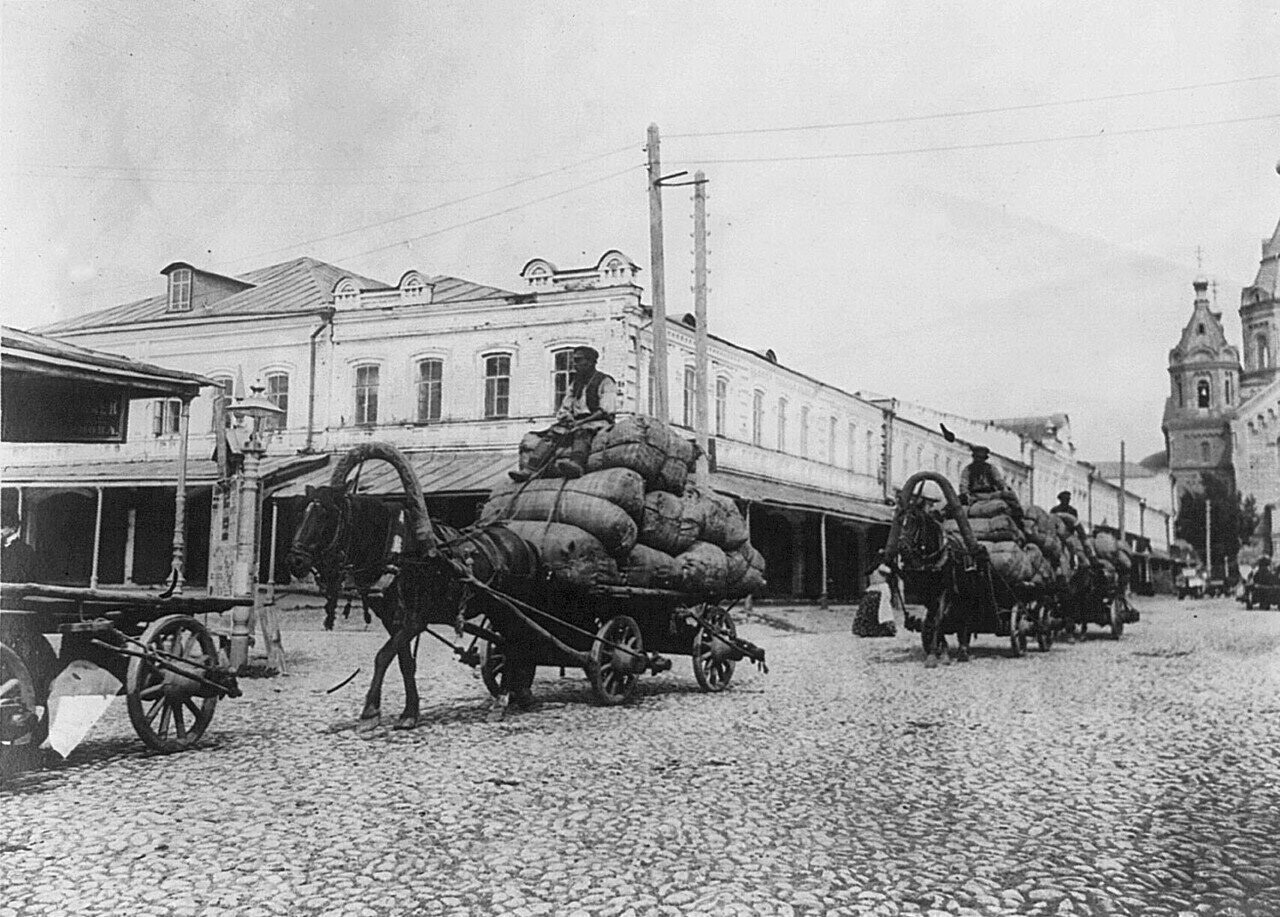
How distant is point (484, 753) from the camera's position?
6.41 m

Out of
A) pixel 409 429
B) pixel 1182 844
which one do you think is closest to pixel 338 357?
pixel 409 429

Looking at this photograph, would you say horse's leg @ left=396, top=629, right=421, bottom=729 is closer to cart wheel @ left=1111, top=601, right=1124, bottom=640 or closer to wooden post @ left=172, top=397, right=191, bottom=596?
wooden post @ left=172, top=397, right=191, bottom=596

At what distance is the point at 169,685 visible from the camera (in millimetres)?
5875

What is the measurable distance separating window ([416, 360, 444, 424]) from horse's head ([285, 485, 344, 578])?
7.36 ft

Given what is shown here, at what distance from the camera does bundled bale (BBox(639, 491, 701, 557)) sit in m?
8.59

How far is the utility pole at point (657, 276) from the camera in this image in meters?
7.33

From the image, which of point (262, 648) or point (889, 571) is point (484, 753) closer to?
point (262, 648)

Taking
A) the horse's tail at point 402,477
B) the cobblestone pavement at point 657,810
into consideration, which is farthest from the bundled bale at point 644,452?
the horse's tail at point 402,477

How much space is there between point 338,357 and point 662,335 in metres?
4.32

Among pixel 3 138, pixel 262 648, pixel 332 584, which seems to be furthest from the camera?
pixel 262 648

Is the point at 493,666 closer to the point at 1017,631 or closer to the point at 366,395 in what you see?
the point at 366,395

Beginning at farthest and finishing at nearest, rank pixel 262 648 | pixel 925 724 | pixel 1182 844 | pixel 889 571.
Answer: pixel 889 571
pixel 262 648
pixel 925 724
pixel 1182 844

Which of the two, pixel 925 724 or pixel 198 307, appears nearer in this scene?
pixel 198 307

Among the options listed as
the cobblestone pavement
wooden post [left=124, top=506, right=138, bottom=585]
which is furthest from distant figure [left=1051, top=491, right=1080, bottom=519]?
wooden post [left=124, top=506, right=138, bottom=585]
